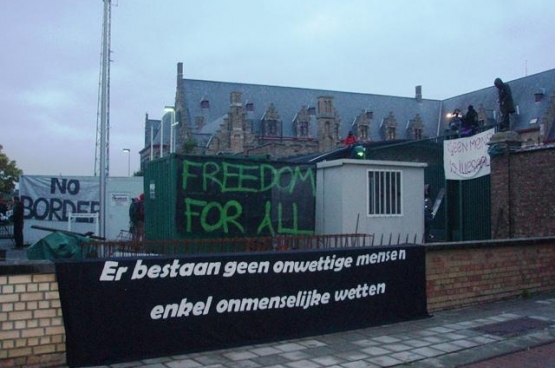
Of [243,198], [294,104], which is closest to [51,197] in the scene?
[243,198]

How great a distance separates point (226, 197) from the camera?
11047mm

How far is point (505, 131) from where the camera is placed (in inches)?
554

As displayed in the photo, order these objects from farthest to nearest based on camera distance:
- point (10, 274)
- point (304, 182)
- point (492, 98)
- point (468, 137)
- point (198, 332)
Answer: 1. point (492, 98)
2. point (468, 137)
3. point (304, 182)
4. point (198, 332)
5. point (10, 274)

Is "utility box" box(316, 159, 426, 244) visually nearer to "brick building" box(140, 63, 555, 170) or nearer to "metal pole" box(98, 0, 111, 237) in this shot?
"metal pole" box(98, 0, 111, 237)

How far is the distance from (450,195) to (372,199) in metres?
4.09

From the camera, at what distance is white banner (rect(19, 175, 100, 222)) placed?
68.1ft

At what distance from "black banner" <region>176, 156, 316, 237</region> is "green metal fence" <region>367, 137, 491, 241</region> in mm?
5037

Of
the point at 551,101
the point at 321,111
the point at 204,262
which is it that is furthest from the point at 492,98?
the point at 204,262

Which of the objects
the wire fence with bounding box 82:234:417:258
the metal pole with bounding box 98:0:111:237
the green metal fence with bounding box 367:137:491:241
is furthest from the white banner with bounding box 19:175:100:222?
the wire fence with bounding box 82:234:417:258

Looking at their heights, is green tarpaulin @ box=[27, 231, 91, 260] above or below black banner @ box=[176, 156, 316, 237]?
below

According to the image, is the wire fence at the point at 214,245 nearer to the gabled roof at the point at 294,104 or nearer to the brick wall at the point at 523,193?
the brick wall at the point at 523,193

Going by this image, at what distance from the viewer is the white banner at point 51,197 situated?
817 inches

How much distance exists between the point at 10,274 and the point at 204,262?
213 centimetres

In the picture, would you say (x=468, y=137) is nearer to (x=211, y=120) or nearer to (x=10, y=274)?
(x=10, y=274)
